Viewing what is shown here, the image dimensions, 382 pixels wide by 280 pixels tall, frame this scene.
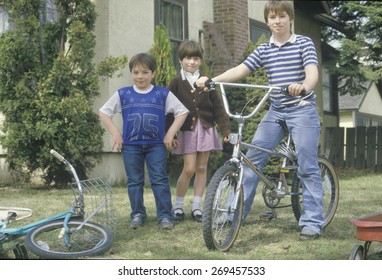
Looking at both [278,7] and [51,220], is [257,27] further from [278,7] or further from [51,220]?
[51,220]

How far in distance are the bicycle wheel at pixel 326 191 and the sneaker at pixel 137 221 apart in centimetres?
80

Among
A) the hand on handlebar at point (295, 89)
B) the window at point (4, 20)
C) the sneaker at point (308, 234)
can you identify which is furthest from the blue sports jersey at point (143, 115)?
the window at point (4, 20)

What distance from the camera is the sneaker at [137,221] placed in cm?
317

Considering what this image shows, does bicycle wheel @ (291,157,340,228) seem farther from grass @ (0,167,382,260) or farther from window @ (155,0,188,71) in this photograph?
window @ (155,0,188,71)

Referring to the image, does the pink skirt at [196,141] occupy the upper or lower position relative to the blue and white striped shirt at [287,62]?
lower

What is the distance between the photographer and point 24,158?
3.98 meters

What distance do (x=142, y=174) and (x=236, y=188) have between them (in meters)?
0.66

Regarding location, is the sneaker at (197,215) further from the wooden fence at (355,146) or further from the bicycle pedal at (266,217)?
the wooden fence at (355,146)

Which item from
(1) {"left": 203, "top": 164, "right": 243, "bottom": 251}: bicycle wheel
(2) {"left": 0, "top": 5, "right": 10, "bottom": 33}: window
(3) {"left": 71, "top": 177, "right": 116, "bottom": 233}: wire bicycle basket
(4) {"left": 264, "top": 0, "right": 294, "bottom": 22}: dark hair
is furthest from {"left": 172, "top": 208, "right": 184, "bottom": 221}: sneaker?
(2) {"left": 0, "top": 5, "right": 10, "bottom": 33}: window

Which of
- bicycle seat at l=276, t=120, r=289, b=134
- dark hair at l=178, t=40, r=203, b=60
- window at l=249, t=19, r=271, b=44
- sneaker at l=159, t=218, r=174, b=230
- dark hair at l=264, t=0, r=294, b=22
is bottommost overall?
sneaker at l=159, t=218, r=174, b=230

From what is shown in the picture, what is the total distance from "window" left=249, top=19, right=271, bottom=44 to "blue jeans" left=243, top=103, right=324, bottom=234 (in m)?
1.53

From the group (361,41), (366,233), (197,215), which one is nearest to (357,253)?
(366,233)

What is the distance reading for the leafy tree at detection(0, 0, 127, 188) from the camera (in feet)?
12.9
